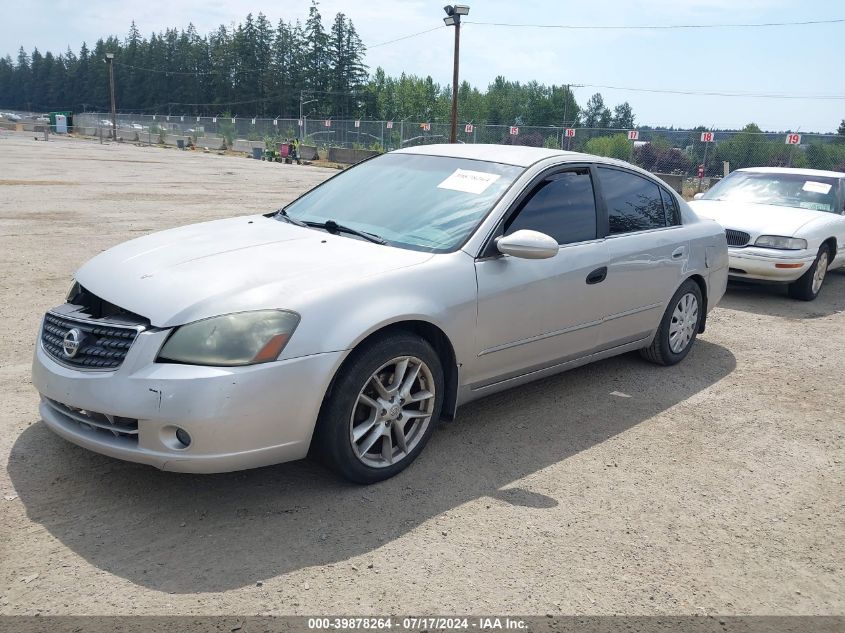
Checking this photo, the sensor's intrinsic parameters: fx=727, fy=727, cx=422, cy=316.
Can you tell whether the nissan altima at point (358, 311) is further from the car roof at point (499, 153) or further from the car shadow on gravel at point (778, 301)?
the car shadow on gravel at point (778, 301)

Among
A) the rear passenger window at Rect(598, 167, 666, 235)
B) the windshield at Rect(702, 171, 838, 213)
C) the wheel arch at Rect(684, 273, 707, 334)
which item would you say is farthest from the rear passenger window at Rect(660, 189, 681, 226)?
the windshield at Rect(702, 171, 838, 213)

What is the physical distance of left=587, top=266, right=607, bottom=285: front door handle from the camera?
455 centimetres

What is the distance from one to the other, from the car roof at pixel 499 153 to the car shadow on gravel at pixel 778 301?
4.07 metres

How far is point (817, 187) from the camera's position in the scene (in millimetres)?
9328

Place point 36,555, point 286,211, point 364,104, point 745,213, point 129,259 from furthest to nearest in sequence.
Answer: point 364,104
point 745,213
point 286,211
point 129,259
point 36,555

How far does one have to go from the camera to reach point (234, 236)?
4070 millimetres

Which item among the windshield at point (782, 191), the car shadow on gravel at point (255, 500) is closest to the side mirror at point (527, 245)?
the car shadow on gravel at point (255, 500)

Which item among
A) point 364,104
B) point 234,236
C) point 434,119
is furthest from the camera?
point 434,119

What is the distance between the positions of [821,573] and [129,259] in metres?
3.53

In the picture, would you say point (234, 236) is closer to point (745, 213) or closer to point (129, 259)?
point (129, 259)

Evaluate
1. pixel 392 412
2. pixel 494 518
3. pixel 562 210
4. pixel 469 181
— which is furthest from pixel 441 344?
pixel 562 210

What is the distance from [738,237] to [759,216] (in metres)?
0.56

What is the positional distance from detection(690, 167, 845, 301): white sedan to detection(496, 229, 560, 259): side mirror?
5.21 m

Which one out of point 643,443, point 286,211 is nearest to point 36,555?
point 286,211
